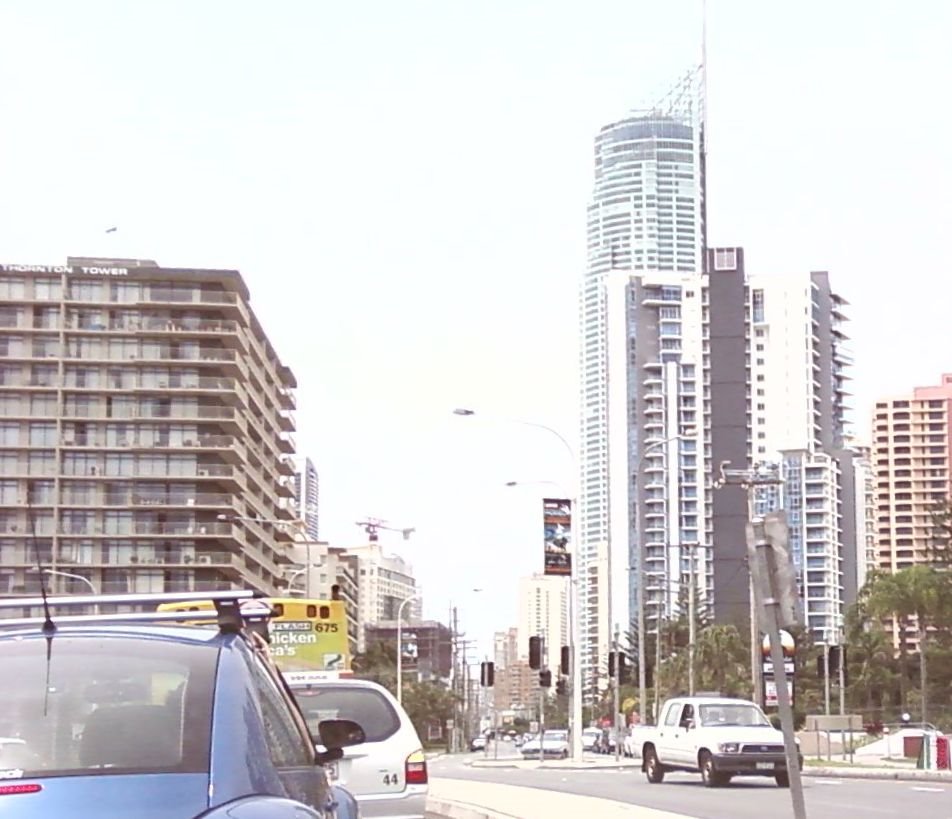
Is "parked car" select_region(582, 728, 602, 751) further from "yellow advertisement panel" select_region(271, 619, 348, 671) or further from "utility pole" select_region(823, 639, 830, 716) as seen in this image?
"yellow advertisement panel" select_region(271, 619, 348, 671)

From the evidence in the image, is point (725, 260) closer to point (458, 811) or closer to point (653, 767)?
point (653, 767)

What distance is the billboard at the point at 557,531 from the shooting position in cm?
4022

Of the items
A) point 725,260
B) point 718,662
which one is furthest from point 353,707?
point 725,260

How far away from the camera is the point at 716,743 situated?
3105 centimetres

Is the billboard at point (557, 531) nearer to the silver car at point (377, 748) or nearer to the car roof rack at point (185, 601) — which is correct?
the silver car at point (377, 748)

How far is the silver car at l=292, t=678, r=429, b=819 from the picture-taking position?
13766mm

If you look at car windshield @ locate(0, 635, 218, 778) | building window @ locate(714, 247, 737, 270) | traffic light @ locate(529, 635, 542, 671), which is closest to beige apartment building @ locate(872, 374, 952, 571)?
building window @ locate(714, 247, 737, 270)

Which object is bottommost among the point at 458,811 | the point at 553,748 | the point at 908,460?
the point at 553,748

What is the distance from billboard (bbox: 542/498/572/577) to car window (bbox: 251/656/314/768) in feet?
110

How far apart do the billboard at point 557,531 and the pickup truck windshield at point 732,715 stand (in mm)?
8525

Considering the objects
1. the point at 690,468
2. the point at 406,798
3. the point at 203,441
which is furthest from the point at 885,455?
the point at 406,798

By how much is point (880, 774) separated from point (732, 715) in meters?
7.06

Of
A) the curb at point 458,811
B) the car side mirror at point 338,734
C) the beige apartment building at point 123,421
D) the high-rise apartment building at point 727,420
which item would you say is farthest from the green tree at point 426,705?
the car side mirror at point 338,734

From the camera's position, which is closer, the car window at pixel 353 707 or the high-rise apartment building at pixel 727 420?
the car window at pixel 353 707
